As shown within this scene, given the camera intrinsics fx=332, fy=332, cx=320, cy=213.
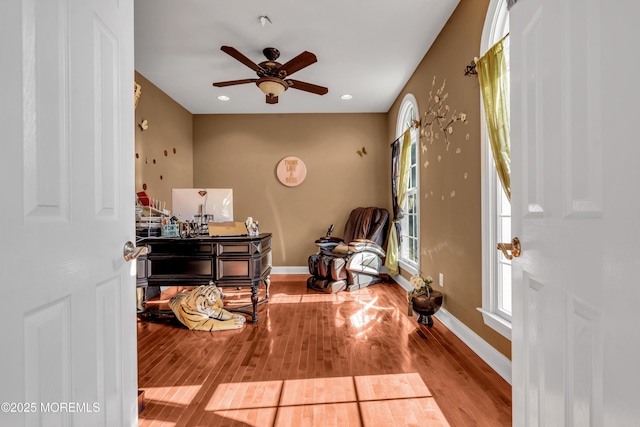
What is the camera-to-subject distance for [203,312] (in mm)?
3213

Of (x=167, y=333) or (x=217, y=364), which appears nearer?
(x=217, y=364)

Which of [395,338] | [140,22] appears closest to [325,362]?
[395,338]

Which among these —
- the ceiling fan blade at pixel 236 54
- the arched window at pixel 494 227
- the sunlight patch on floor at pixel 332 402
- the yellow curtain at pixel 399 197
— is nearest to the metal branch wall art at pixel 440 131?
the arched window at pixel 494 227

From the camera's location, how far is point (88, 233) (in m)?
0.93

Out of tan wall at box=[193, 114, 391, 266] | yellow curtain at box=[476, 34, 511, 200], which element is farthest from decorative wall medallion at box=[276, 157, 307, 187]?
yellow curtain at box=[476, 34, 511, 200]

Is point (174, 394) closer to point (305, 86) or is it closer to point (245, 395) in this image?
point (245, 395)

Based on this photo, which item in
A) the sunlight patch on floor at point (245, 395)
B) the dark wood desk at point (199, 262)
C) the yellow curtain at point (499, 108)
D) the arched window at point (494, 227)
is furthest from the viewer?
the dark wood desk at point (199, 262)

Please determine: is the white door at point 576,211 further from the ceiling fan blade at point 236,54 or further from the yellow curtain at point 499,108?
the ceiling fan blade at point 236,54

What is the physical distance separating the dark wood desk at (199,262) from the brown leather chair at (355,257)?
64.3 inches

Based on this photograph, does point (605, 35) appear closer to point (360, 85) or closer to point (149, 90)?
point (360, 85)

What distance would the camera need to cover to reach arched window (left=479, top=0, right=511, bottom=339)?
225cm

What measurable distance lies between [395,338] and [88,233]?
254 cm

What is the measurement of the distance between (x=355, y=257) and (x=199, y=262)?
2.25 metres

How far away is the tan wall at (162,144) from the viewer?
4199 mm
